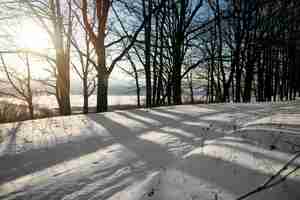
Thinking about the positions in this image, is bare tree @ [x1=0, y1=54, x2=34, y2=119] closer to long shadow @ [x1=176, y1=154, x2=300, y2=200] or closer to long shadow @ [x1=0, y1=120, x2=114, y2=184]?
long shadow @ [x1=0, y1=120, x2=114, y2=184]

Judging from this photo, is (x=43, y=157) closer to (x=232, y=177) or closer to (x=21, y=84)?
(x=232, y=177)

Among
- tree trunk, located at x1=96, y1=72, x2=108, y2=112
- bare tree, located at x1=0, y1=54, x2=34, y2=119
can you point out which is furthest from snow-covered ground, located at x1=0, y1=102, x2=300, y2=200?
bare tree, located at x1=0, y1=54, x2=34, y2=119

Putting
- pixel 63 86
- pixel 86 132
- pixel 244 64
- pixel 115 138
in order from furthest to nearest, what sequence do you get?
pixel 244 64
pixel 63 86
pixel 86 132
pixel 115 138

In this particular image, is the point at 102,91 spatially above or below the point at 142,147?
above

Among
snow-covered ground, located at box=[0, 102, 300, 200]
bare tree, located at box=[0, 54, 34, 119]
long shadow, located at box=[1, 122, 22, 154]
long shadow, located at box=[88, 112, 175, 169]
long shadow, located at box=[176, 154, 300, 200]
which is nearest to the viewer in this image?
long shadow, located at box=[176, 154, 300, 200]

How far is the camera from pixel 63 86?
961cm

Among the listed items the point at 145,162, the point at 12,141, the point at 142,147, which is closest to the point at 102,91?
the point at 12,141

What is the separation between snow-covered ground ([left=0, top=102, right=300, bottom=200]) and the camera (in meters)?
1.31

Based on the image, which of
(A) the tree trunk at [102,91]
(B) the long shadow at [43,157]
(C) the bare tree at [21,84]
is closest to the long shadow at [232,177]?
(B) the long shadow at [43,157]

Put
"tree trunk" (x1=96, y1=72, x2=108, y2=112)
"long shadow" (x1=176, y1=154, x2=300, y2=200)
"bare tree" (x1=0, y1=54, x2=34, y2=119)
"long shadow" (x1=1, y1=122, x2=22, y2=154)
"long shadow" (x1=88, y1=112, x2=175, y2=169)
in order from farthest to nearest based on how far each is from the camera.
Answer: "bare tree" (x1=0, y1=54, x2=34, y2=119) → "tree trunk" (x1=96, y1=72, x2=108, y2=112) → "long shadow" (x1=1, y1=122, x2=22, y2=154) → "long shadow" (x1=88, y1=112, x2=175, y2=169) → "long shadow" (x1=176, y1=154, x2=300, y2=200)

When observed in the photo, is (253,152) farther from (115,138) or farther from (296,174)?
(115,138)

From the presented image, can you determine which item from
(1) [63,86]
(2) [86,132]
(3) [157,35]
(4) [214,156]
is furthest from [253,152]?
(3) [157,35]

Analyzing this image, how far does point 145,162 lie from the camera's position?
185 centimetres

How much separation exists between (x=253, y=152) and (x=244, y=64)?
43.2 ft
